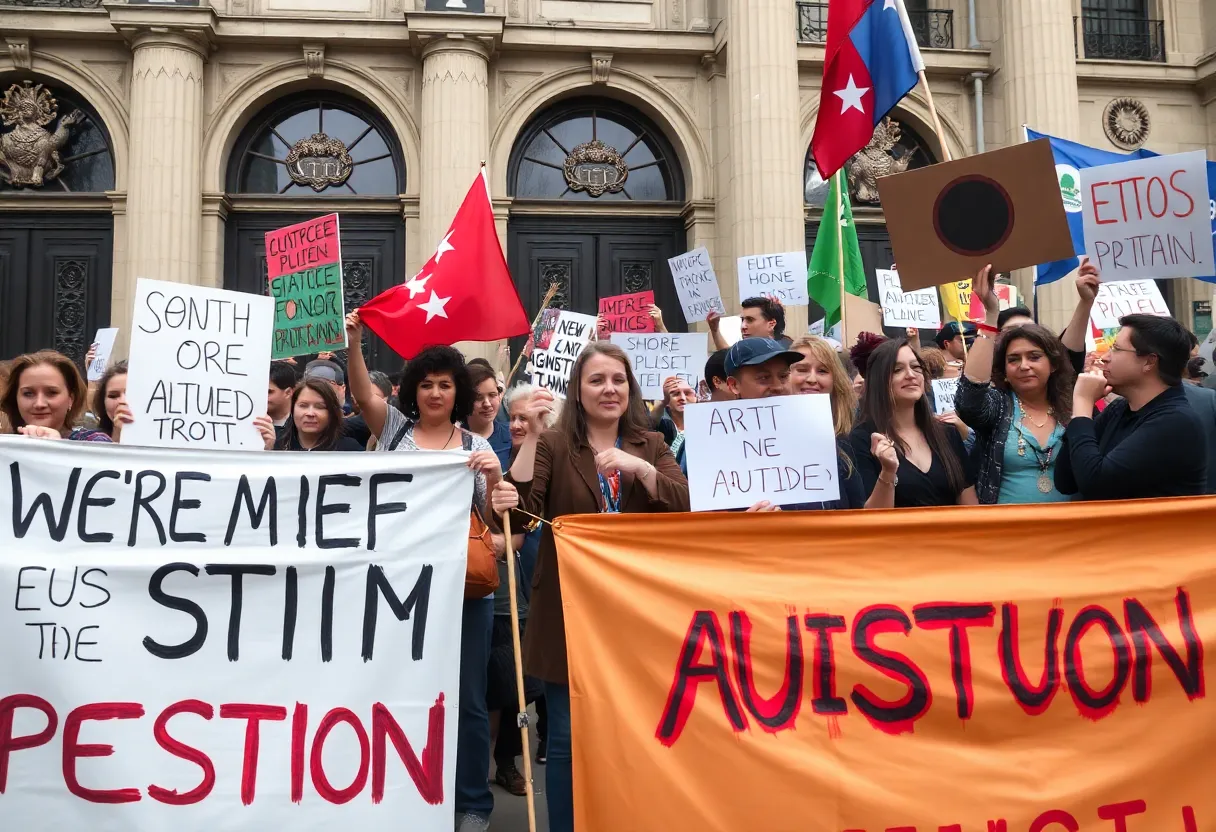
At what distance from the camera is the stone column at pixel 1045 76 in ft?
51.2

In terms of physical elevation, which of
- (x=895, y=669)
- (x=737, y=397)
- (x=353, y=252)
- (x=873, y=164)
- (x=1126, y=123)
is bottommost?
(x=895, y=669)

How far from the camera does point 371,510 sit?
383cm

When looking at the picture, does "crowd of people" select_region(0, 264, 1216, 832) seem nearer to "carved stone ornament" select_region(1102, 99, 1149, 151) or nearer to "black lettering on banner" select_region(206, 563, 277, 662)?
"black lettering on banner" select_region(206, 563, 277, 662)

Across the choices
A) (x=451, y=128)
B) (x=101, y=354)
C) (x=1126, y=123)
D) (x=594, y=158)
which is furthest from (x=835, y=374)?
(x=1126, y=123)

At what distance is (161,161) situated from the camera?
1438 cm

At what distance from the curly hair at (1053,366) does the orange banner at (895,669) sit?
0.96m

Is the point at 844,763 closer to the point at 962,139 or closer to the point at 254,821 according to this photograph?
the point at 254,821

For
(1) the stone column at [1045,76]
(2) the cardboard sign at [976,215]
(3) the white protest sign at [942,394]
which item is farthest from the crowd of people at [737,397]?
(1) the stone column at [1045,76]

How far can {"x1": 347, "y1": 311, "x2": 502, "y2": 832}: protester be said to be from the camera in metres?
4.32

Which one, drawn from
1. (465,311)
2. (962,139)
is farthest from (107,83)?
(962,139)

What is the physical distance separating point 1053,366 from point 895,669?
6.28ft

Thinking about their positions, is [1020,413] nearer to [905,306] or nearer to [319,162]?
[905,306]

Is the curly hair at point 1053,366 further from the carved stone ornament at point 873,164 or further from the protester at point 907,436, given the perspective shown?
the carved stone ornament at point 873,164

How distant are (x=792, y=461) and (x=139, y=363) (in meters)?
2.97
